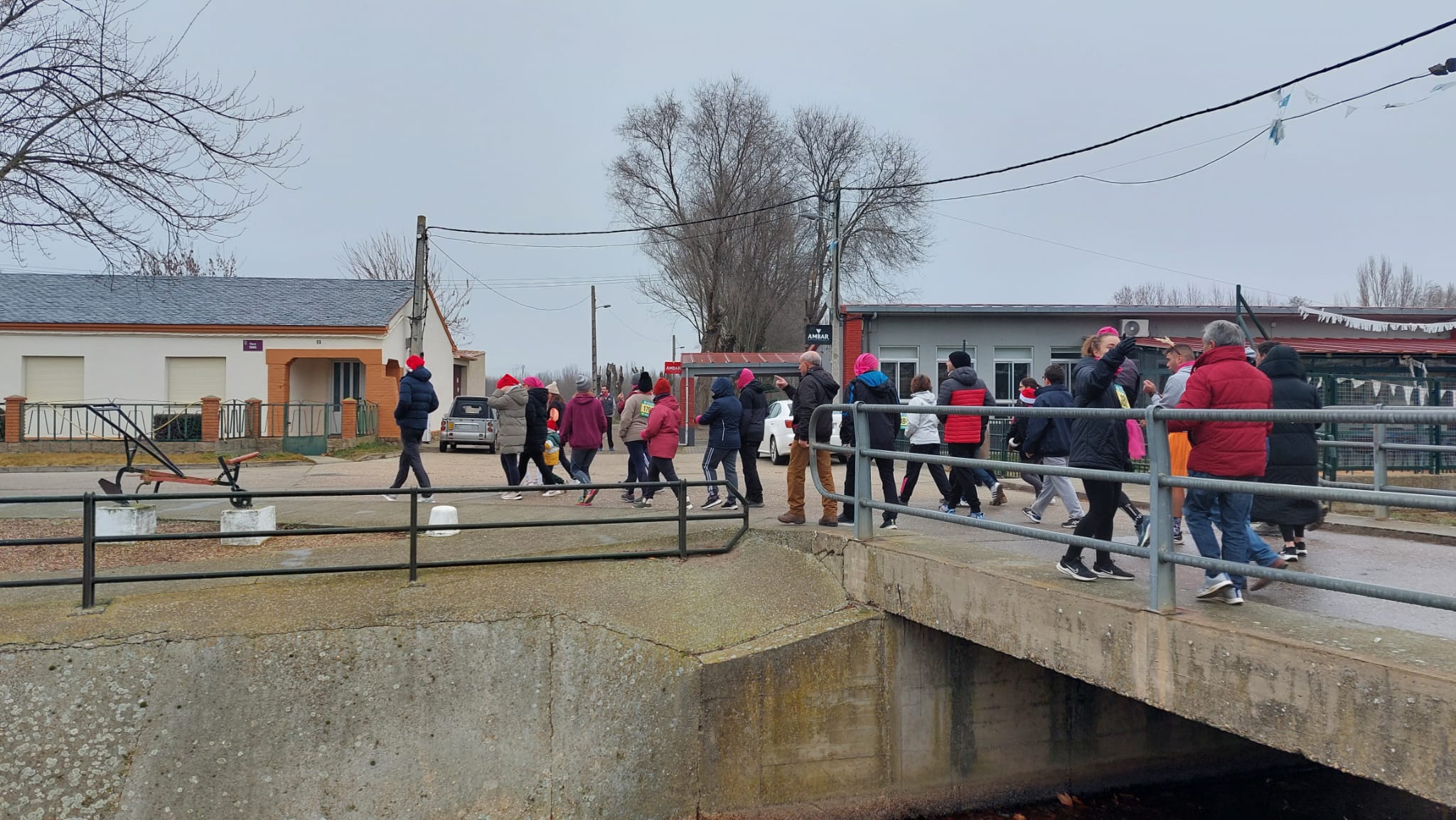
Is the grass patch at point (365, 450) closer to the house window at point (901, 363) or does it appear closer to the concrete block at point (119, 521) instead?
the concrete block at point (119, 521)

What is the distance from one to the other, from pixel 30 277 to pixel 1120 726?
3517 centimetres

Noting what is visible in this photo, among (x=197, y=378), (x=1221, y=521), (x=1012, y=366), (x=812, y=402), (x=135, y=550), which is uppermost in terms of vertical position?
(x=1012, y=366)

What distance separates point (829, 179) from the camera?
154 ft

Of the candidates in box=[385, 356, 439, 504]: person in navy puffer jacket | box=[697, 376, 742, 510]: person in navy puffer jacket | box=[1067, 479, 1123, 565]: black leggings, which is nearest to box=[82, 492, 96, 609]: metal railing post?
box=[385, 356, 439, 504]: person in navy puffer jacket

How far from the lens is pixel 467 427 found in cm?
2375

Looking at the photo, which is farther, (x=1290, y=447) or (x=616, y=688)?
(x=1290, y=447)

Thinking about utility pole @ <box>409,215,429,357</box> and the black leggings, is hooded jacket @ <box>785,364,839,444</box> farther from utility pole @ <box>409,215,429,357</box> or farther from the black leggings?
utility pole @ <box>409,215,429,357</box>

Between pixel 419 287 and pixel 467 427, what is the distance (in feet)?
13.4

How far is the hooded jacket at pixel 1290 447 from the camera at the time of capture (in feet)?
19.5

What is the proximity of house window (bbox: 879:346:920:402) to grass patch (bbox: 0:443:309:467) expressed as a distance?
14.9 m

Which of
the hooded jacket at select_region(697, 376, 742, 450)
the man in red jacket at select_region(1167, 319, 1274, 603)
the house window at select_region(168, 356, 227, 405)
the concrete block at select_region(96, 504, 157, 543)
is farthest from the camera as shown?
the house window at select_region(168, 356, 227, 405)

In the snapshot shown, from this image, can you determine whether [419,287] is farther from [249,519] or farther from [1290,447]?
[1290,447]

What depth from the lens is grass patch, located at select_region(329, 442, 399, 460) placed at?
21.4 m

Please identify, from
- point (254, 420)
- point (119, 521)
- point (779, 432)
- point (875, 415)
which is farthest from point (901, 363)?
point (119, 521)
